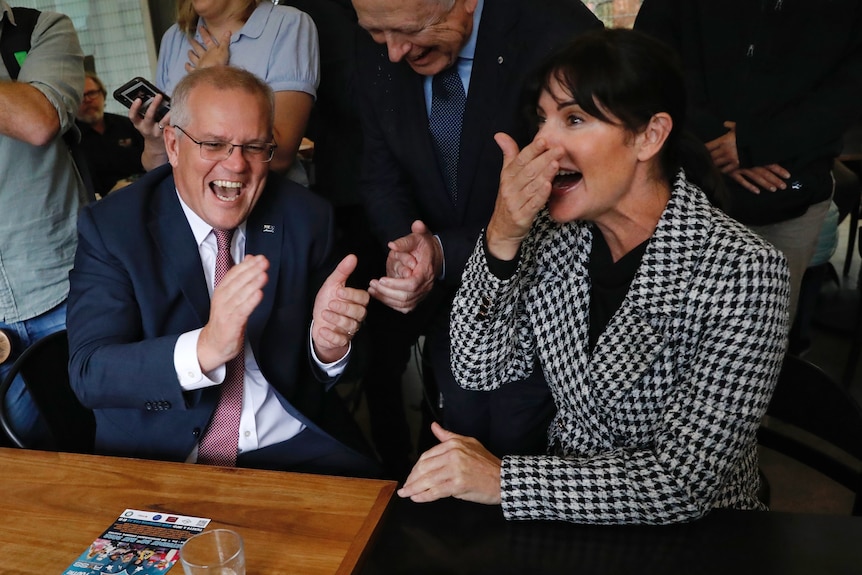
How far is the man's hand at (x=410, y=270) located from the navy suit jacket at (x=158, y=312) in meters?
0.19

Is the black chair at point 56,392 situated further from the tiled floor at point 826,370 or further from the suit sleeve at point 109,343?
the tiled floor at point 826,370

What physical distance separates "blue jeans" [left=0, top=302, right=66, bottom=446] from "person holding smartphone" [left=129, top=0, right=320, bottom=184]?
1.83ft

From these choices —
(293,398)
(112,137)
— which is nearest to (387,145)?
(293,398)

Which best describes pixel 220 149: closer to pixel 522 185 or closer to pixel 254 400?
pixel 254 400

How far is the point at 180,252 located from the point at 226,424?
0.43 meters

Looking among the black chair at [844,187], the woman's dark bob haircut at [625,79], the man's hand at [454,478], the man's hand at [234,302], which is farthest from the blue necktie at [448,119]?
the black chair at [844,187]

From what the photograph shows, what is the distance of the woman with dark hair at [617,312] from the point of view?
1360mm

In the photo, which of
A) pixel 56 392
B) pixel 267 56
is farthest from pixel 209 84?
pixel 56 392

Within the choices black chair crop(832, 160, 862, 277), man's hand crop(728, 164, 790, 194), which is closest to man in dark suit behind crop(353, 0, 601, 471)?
man's hand crop(728, 164, 790, 194)

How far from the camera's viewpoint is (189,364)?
1.60 meters

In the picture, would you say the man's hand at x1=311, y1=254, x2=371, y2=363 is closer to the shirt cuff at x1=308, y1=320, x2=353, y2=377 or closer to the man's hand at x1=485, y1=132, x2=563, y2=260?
the shirt cuff at x1=308, y1=320, x2=353, y2=377

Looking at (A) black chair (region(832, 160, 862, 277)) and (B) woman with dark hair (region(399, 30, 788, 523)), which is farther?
(A) black chair (region(832, 160, 862, 277))

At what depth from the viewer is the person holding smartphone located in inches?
88.4

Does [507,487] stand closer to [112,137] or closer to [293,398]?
[293,398]
